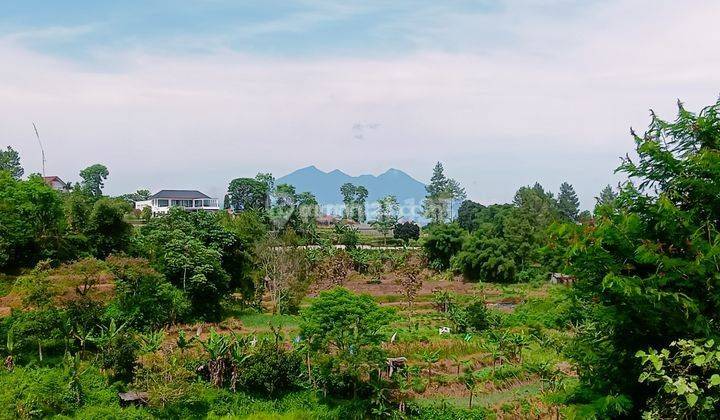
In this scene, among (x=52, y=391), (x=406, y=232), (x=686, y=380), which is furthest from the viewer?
(x=406, y=232)

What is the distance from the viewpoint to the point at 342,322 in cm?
1812

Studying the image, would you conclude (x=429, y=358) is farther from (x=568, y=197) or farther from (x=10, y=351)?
(x=568, y=197)

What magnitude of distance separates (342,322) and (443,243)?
114 ft

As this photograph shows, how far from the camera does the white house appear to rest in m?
87.7

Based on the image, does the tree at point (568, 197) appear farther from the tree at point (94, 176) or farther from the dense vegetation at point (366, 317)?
the tree at point (94, 176)

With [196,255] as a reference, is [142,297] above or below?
below

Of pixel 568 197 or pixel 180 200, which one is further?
pixel 568 197

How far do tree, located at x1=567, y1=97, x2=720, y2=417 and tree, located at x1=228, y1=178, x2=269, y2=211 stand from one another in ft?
247

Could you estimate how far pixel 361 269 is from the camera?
50781 mm

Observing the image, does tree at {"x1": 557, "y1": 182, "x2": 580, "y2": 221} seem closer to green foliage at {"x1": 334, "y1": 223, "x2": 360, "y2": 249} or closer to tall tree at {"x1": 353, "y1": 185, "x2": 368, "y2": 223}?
tall tree at {"x1": 353, "y1": 185, "x2": 368, "y2": 223}

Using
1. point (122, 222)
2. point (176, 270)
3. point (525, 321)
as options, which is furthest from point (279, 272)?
point (525, 321)

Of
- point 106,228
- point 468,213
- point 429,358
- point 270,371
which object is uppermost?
point 468,213

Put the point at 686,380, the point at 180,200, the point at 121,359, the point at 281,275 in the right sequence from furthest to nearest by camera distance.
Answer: the point at 180,200 < the point at 281,275 < the point at 121,359 < the point at 686,380

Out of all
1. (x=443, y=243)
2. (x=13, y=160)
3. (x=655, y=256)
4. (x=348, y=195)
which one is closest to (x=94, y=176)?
(x=13, y=160)
